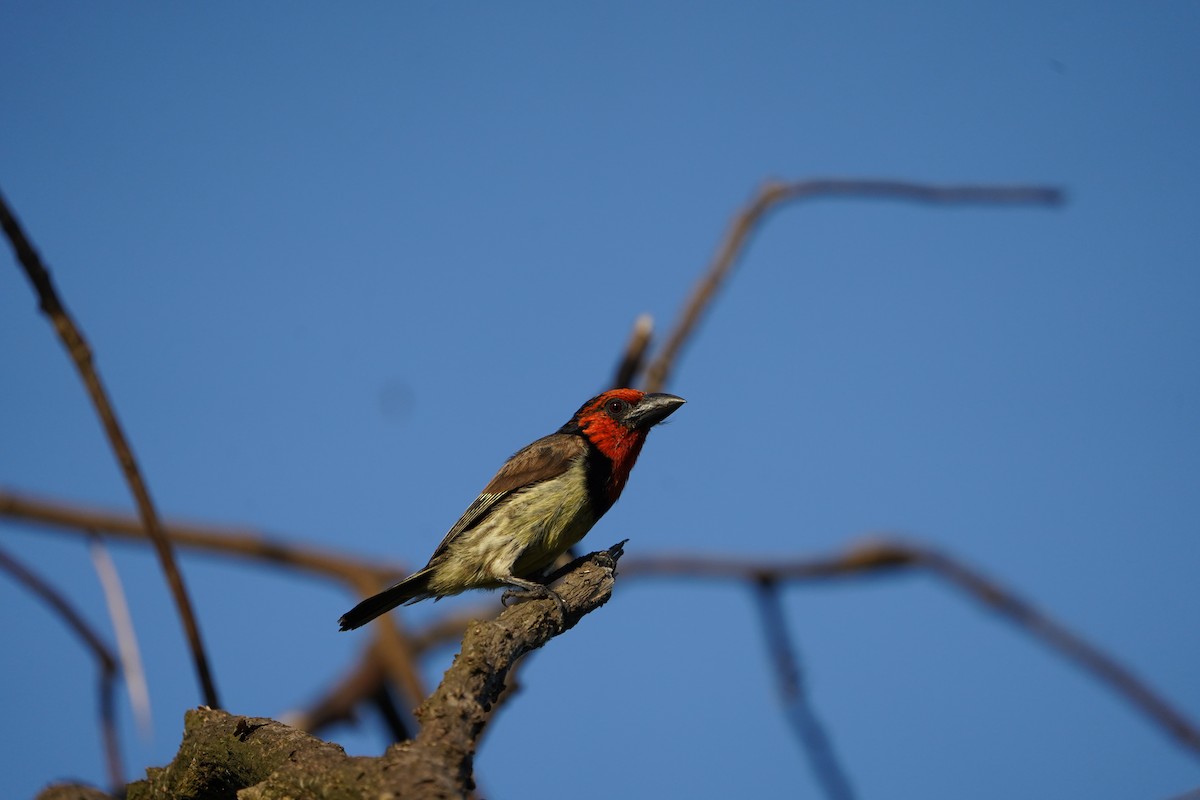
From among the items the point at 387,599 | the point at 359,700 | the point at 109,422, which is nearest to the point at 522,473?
the point at 387,599

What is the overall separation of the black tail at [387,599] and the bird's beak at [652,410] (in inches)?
51.7

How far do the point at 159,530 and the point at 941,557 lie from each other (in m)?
3.09

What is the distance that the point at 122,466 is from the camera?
379 cm

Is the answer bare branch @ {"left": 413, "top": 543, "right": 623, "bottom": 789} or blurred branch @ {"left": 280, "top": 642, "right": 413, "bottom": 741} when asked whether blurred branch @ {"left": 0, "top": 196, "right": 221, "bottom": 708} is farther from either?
blurred branch @ {"left": 280, "top": 642, "right": 413, "bottom": 741}

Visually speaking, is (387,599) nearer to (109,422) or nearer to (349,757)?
(109,422)

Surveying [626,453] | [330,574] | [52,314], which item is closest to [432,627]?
[330,574]

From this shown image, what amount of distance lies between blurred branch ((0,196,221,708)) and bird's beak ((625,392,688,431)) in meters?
2.58

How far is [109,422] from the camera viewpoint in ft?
12.2

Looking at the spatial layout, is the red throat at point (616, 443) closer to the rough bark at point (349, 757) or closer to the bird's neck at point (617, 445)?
the bird's neck at point (617, 445)

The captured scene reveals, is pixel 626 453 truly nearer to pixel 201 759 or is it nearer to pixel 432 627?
pixel 432 627

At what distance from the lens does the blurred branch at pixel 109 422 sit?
370 cm

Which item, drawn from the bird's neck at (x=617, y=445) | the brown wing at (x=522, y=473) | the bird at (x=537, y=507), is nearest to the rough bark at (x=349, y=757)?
the bird at (x=537, y=507)

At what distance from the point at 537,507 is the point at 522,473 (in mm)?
314

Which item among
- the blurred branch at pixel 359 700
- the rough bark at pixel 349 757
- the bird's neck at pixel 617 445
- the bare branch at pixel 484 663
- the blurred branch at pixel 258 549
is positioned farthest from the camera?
the bird's neck at pixel 617 445
